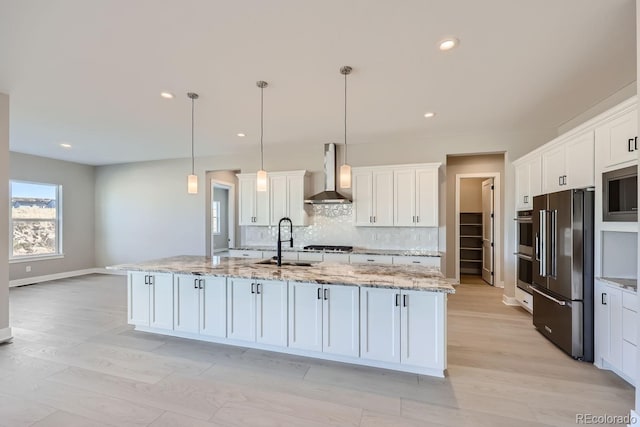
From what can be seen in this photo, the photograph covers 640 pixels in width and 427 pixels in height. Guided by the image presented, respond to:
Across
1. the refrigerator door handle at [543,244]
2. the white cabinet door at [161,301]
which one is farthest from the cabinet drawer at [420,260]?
the white cabinet door at [161,301]

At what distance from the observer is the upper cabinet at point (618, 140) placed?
225 centimetres

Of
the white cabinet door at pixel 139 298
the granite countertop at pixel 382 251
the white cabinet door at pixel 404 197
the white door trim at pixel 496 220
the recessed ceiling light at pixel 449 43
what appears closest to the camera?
the recessed ceiling light at pixel 449 43

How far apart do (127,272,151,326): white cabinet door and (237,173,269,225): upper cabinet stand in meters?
2.41

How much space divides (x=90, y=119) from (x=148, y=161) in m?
2.85

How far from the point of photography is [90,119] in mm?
3938

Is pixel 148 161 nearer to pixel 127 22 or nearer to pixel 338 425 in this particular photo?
pixel 127 22

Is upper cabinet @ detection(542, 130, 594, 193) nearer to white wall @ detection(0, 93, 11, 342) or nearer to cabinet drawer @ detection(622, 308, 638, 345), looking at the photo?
cabinet drawer @ detection(622, 308, 638, 345)

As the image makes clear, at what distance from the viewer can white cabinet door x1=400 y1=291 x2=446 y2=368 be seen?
93.7 inches

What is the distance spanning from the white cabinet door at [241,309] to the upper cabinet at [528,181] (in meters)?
3.73

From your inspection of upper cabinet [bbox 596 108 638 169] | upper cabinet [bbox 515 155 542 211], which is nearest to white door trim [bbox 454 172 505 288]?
upper cabinet [bbox 515 155 542 211]

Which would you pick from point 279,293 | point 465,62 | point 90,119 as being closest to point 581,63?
point 465,62

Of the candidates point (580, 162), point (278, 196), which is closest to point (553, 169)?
point (580, 162)

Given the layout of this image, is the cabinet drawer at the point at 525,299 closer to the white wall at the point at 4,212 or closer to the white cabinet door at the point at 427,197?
the white cabinet door at the point at 427,197

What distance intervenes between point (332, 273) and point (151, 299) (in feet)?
7.01
